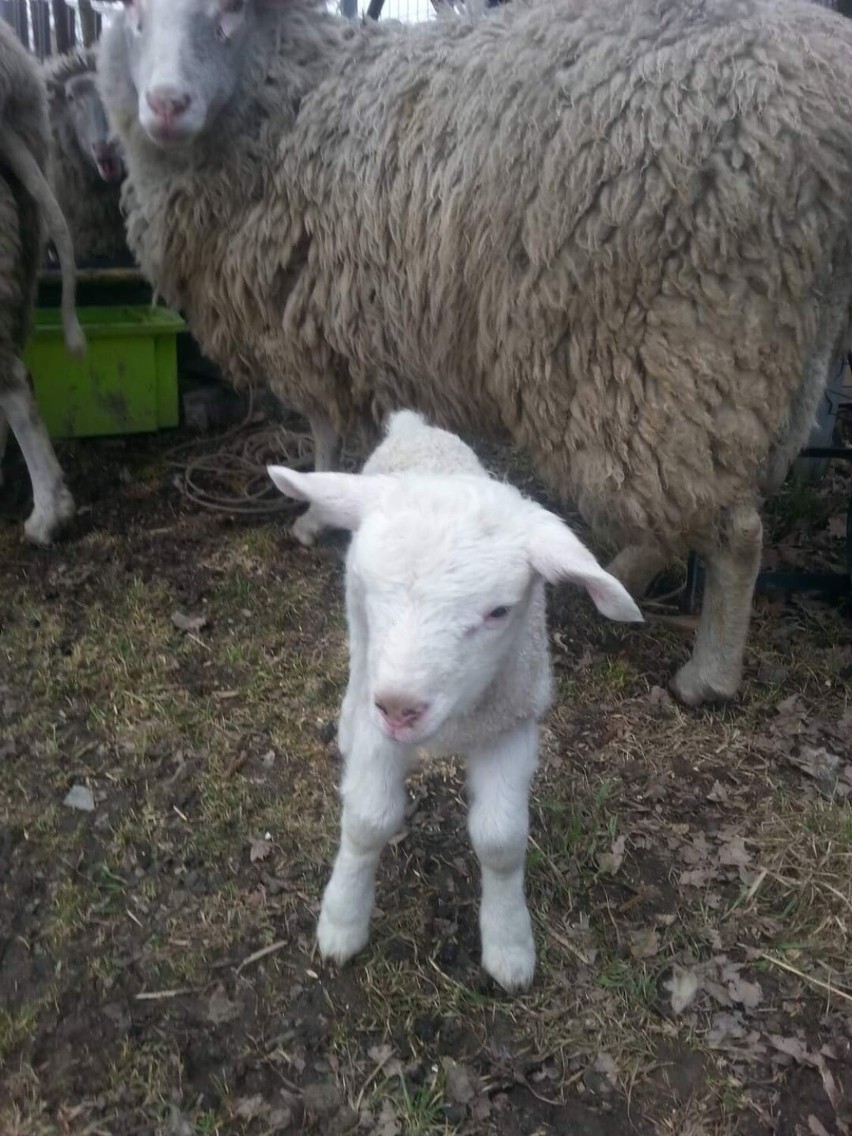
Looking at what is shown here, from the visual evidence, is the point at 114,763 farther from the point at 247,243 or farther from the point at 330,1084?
the point at 247,243

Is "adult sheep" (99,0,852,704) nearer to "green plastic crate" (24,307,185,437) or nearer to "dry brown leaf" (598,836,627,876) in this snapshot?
"dry brown leaf" (598,836,627,876)

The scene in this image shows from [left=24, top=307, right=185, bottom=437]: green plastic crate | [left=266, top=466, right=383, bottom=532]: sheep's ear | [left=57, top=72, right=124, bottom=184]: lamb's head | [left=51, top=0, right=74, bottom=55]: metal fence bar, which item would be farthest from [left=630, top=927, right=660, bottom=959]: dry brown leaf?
[left=51, top=0, right=74, bottom=55]: metal fence bar

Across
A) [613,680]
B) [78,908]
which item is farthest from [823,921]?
[78,908]

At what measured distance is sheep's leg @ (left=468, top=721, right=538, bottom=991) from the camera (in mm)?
1828

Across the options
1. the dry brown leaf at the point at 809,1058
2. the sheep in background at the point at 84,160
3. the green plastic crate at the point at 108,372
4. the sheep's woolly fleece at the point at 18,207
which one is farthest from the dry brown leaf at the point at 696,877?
the sheep in background at the point at 84,160

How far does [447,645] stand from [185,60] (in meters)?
2.25

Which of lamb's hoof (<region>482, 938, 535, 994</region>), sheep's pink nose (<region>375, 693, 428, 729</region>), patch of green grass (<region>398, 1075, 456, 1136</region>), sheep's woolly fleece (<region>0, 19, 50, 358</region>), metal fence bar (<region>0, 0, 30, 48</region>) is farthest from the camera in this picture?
metal fence bar (<region>0, 0, 30, 48</region>)

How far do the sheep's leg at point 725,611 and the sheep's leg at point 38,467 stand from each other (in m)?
2.33

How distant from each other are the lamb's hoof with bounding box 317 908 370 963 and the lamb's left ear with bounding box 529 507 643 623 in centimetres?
97

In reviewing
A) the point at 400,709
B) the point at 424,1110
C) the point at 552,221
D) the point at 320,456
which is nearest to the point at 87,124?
the point at 320,456

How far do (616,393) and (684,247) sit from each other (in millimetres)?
391

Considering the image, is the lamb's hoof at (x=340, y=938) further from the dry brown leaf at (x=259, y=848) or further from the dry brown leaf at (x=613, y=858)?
the dry brown leaf at (x=613, y=858)

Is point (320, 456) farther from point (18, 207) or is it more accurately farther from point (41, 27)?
point (41, 27)

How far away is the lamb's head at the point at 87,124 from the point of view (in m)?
4.55
